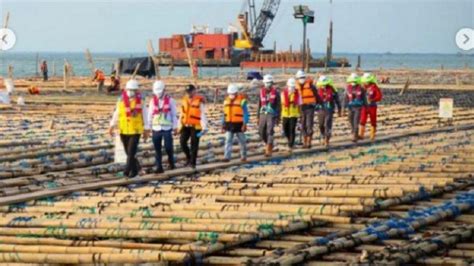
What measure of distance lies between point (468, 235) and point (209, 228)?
8.84 feet

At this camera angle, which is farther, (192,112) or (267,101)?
(267,101)

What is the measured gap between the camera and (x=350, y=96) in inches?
992

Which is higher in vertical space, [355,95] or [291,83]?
[291,83]

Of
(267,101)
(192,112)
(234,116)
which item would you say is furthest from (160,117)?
(267,101)

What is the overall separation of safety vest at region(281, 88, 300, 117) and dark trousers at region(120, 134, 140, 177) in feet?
16.1

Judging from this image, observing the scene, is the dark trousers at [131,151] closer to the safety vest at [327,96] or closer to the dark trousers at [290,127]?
the dark trousers at [290,127]

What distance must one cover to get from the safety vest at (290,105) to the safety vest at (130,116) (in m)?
5.03

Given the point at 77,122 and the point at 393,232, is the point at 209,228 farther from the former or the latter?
the point at 77,122

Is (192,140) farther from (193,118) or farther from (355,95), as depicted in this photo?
(355,95)

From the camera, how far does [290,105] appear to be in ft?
74.7

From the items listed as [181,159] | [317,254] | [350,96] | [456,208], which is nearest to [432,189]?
[456,208]

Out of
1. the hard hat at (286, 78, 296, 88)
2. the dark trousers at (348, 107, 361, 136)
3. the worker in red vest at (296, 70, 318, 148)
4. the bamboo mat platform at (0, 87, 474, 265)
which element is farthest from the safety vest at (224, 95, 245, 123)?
the dark trousers at (348, 107, 361, 136)

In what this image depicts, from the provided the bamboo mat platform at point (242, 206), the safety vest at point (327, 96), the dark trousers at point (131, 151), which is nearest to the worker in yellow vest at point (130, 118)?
the dark trousers at point (131, 151)

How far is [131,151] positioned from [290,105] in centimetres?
526
